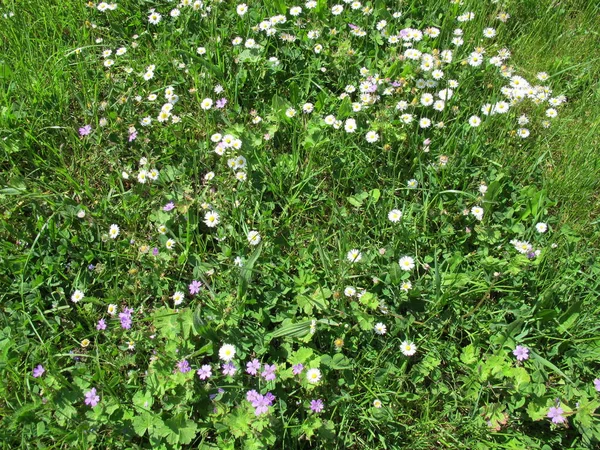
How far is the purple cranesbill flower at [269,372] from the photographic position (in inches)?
82.3

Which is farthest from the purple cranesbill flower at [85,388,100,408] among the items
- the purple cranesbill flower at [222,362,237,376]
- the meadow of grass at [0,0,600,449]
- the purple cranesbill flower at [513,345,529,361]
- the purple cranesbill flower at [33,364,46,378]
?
the purple cranesbill flower at [513,345,529,361]

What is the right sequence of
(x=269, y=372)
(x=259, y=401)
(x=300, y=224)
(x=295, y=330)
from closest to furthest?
(x=259, y=401)
(x=269, y=372)
(x=295, y=330)
(x=300, y=224)

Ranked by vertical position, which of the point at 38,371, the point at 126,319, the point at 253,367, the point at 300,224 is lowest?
the point at 38,371

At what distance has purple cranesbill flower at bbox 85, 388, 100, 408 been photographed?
2078mm

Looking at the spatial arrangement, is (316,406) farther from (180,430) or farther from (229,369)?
(180,430)

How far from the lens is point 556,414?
2041mm

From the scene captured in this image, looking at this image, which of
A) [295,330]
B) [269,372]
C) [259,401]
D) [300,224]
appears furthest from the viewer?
[300,224]

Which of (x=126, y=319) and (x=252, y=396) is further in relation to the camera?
(x=126, y=319)

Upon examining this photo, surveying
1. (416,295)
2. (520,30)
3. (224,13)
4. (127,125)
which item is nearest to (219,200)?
(127,125)

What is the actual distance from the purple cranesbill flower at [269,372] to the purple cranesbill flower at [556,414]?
112 centimetres

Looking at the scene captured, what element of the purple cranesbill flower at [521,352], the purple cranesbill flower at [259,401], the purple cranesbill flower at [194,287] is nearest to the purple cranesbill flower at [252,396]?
the purple cranesbill flower at [259,401]

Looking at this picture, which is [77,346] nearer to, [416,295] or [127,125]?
[127,125]

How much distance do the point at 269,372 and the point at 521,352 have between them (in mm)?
1070

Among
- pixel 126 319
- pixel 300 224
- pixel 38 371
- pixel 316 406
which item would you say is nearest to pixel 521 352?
pixel 316 406
